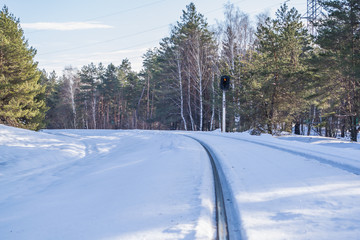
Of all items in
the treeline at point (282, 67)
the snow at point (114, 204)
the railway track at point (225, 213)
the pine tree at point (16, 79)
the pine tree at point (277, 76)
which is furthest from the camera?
the pine tree at point (16, 79)

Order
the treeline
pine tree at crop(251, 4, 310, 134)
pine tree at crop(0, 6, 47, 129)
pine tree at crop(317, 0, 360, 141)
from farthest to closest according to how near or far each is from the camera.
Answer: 1. pine tree at crop(0, 6, 47, 129)
2. pine tree at crop(251, 4, 310, 134)
3. the treeline
4. pine tree at crop(317, 0, 360, 141)

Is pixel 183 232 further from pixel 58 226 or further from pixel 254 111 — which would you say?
pixel 254 111

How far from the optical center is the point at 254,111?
19.7 meters

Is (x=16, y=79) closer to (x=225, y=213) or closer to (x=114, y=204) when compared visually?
(x=114, y=204)

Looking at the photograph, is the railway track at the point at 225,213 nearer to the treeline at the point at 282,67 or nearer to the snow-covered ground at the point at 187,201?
the snow-covered ground at the point at 187,201

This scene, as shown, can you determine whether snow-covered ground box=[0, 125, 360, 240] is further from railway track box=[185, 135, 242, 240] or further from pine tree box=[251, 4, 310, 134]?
pine tree box=[251, 4, 310, 134]

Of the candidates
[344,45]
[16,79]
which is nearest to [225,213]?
[344,45]

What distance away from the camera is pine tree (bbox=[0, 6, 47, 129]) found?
69.6 feet

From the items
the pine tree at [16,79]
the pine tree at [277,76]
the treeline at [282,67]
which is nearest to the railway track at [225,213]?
the treeline at [282,67]

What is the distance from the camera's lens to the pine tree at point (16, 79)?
21.2 meters

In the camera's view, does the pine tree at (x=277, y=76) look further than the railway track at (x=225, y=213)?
Yes

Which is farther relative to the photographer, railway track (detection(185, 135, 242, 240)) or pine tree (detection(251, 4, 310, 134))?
pine tree (detection(251, 4, 310, 134))

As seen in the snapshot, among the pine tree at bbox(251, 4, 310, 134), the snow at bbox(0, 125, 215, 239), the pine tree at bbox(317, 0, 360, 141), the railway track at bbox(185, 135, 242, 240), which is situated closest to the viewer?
the railway track at bbox(185, 135, 242, 240)

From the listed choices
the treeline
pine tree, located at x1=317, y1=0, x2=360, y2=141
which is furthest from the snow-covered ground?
the treeline
